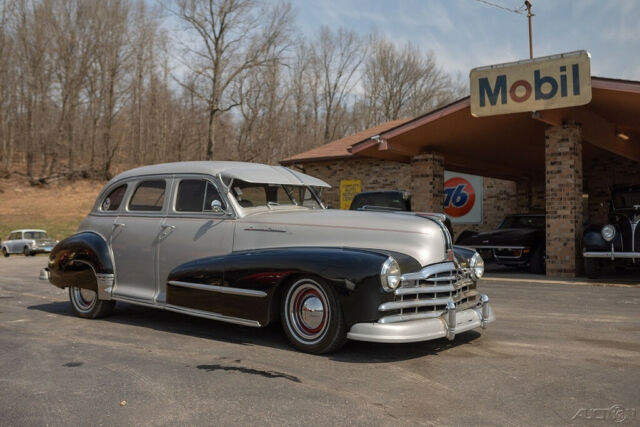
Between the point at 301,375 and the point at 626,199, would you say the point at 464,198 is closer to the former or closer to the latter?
the point at 626,199

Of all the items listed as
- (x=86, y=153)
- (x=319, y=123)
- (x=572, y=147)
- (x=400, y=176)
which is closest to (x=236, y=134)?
(x=319, y=123)

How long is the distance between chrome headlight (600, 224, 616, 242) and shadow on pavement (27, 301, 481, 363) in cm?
605

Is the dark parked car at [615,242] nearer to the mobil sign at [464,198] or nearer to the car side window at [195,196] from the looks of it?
the car side window at [195,196]

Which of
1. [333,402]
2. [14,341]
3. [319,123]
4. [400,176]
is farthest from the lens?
[319,123]

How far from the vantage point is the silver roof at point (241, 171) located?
596 centimetres

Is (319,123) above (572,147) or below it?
above

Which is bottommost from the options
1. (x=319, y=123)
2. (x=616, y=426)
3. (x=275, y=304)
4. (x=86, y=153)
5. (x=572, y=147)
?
(x=616, y=426)

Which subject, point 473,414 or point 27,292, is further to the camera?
point 27,292

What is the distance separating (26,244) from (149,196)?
20786mm

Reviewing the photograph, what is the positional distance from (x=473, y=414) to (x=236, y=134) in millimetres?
40576

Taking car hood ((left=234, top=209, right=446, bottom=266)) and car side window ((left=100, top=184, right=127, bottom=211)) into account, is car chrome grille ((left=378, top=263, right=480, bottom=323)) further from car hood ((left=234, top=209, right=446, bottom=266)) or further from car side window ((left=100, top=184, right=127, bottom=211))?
Answer: car side window ((left=100, top=184, right=127, bottom=211))

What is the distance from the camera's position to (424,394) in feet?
12.5

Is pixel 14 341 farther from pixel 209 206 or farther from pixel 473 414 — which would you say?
pixel 473 414

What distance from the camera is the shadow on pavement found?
4887 mm
